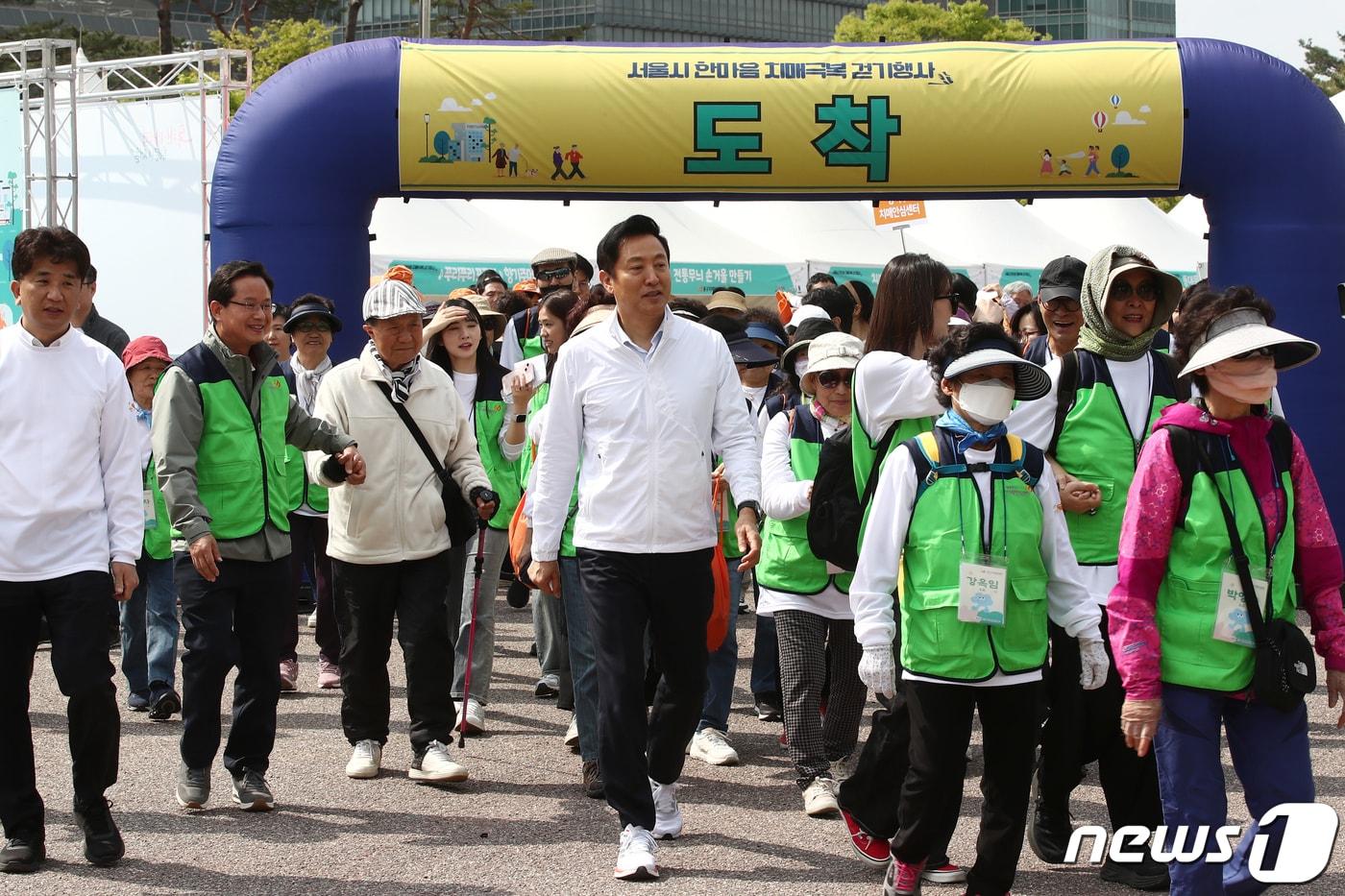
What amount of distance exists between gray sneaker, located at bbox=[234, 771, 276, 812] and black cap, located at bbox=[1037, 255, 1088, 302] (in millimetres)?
3372

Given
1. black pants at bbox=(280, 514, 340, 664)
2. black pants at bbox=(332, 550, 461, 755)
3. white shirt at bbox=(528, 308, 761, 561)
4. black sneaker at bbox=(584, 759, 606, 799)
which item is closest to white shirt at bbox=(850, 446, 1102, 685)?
white shirt at bbox=(528, 308, 761, 561)

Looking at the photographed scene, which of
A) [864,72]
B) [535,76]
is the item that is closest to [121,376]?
[535,76]

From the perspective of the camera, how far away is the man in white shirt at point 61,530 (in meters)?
5.27

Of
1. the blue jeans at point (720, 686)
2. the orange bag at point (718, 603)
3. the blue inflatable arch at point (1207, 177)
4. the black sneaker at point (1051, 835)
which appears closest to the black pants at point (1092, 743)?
the black sneaker at point (1051, 835)

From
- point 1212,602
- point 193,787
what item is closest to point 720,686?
point 193,787

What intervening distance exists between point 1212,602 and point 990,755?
79 cm

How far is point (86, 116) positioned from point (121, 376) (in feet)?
54.9

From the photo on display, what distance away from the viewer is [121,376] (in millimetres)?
5547

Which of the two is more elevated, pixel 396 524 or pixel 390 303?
pixel 390 303

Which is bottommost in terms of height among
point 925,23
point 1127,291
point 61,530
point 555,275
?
point 61,530

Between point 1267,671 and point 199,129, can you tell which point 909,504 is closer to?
point 1267,671

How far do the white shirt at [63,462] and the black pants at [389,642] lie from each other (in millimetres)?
1168

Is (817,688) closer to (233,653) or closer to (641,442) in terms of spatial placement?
(641,442)

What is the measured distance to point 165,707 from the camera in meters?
7.81
